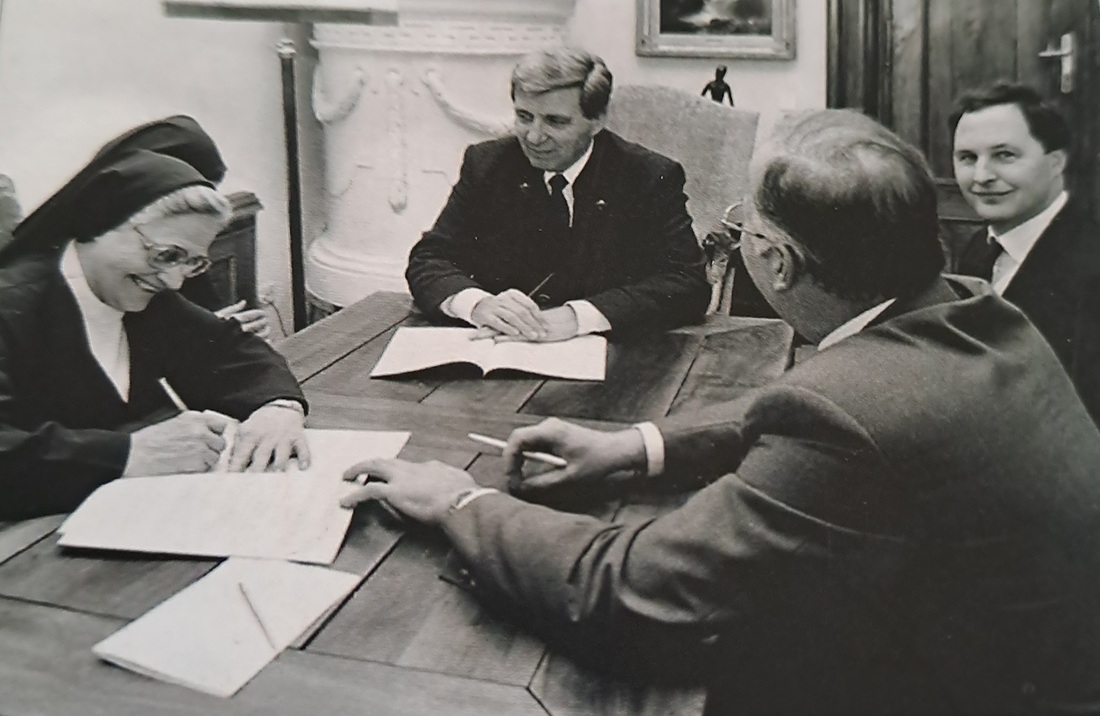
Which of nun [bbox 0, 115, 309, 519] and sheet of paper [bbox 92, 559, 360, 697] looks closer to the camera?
sheet of paper [bbox 92, 559, 360, 697]

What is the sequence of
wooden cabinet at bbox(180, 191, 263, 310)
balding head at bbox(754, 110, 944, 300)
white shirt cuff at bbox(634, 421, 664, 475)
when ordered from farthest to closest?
1. wooden cabinet at bbox(180, 191, 263, 310)
2. white shirt cuff at bbox(634, 421, 664, 475)
3. balding head at bbox(754, 110, 944, 300)

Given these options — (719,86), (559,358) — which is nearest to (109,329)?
(559,358)

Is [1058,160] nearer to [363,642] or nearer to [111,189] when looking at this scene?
[363,642]

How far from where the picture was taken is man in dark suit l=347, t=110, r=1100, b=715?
80 centimetres

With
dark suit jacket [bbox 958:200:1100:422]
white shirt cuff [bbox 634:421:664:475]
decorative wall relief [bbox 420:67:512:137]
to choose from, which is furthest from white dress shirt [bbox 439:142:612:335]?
dark suit jacket [bbox 958:200:1100:422]

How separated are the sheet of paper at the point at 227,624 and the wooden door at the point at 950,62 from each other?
2.37ft

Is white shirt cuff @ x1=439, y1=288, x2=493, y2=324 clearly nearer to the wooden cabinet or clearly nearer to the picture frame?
the wooden cabinet

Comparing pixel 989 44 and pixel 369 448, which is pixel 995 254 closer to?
pixel 989 44

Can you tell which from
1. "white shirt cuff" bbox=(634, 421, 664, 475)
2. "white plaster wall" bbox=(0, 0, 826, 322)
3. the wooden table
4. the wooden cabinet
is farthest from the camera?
the wooden cabinet

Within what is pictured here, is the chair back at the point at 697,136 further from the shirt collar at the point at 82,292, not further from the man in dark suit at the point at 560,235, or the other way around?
the shirt collar at the point at 82,292

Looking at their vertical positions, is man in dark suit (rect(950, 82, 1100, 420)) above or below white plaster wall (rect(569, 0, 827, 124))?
below

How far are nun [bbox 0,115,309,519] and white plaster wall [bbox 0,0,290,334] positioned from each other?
0.25ft

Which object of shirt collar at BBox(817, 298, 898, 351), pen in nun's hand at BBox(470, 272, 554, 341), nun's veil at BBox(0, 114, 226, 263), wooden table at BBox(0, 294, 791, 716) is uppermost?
nun's veil at BBox(0, 114, 226, 263)

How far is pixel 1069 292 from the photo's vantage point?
0.98 m
